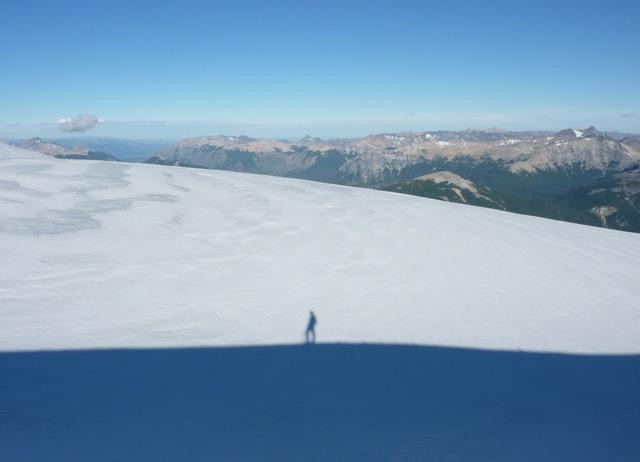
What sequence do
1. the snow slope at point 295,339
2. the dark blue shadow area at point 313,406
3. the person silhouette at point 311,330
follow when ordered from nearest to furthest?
the dark blue shadow area at point 313,406 < the snow slope at point 295,339 < the person silhouette at point 311,330

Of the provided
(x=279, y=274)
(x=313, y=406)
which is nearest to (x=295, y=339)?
(x=313, y=406)

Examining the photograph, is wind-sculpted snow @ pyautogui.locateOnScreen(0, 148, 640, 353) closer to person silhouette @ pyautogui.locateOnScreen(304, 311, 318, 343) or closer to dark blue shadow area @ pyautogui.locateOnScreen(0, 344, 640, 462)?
person silhouette @ pyautogui.locateOnScreen(304, 311, 318, 343)

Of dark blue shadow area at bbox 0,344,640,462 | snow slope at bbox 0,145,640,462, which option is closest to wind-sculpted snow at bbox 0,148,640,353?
snow slope at bbox 0,145,640,462

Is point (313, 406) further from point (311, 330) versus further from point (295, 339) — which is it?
point (311, 330)

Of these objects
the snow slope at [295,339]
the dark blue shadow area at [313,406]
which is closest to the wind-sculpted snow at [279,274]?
the snow slope at [295,339]

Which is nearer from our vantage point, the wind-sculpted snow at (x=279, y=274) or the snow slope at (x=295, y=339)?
the snow slope at (x=295, y=339)

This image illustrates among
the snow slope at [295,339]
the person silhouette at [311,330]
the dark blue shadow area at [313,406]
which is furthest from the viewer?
the person silhouette at [311,330]

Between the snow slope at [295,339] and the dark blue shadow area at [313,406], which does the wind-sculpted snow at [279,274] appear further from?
the dark blue shadow area at [313,406]

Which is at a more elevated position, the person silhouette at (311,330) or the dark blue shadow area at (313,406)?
the person silhouette at (311,330)
